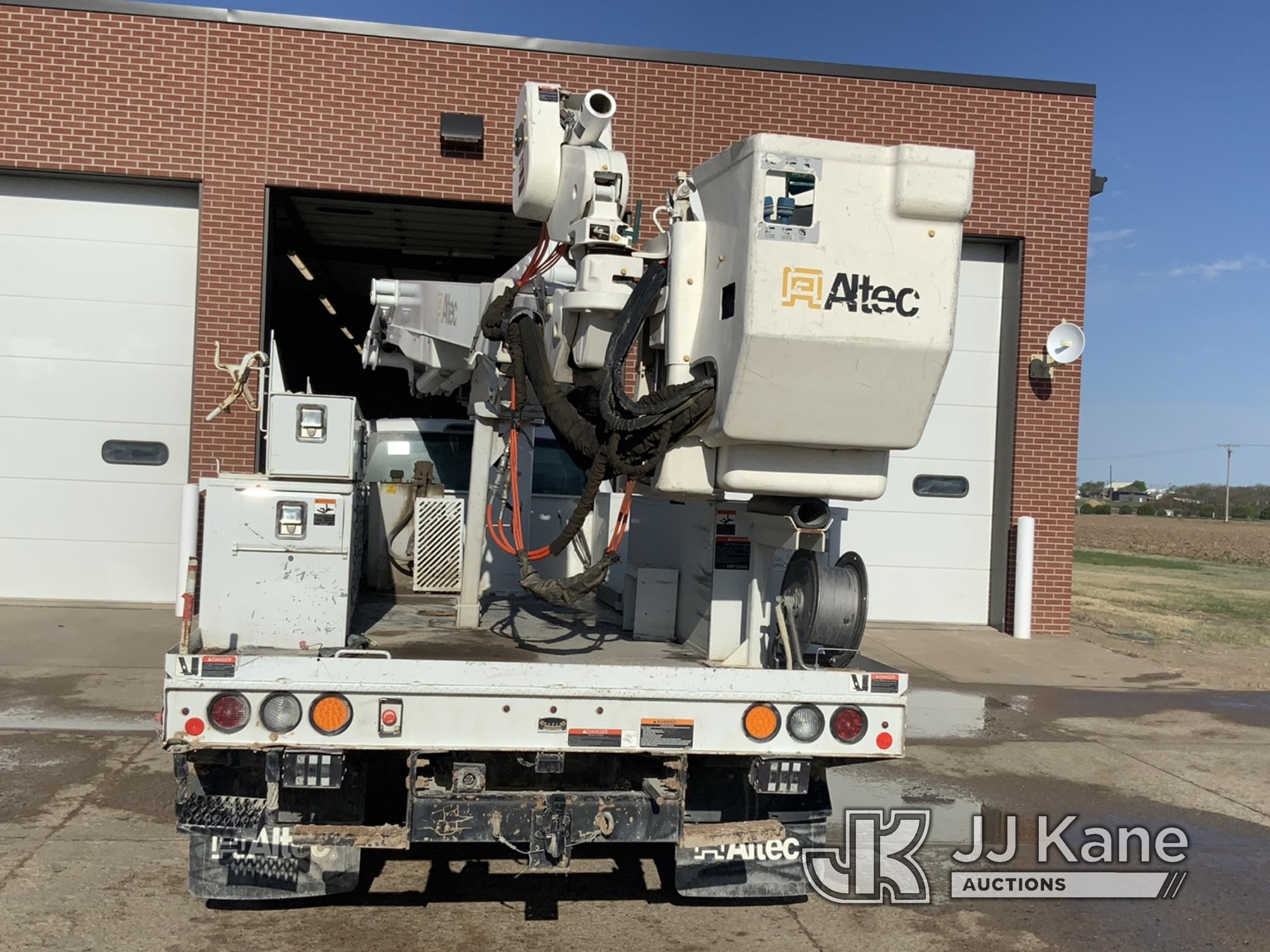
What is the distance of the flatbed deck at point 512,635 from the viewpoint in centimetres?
485

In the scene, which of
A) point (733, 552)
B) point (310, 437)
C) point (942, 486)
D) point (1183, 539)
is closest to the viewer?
point (310, 437)

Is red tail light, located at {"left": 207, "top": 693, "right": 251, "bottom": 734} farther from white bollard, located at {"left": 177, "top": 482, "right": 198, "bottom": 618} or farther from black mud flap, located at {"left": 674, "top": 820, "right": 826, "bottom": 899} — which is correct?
white bollard, located at {"left": 177, "top": 482, "right": 198, "bottom": 618}

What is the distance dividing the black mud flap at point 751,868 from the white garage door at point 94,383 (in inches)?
348

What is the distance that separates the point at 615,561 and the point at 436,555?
2.30m

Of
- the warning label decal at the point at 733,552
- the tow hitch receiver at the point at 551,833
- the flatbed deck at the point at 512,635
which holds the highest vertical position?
the warning label decal at the point at 733,552

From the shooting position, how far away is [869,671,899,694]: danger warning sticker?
4.53 m

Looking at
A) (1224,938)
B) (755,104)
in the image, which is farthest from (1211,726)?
(755,104)

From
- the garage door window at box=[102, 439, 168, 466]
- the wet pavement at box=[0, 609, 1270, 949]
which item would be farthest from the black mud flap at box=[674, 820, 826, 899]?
the garage door window at box=[102, 439, 168, 466]

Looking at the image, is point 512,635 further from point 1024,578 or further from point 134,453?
point 1024,578

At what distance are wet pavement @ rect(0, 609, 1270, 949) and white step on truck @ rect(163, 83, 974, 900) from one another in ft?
0.98

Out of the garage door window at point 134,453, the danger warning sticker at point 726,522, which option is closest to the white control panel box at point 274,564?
the danger warning sticker at point 726,522

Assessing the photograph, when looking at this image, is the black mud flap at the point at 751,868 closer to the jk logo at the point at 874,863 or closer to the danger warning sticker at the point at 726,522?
the jk logo at the point at 874,863

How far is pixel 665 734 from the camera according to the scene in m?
4.38

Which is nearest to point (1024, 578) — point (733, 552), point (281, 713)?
point (733, 552)
